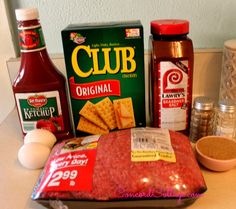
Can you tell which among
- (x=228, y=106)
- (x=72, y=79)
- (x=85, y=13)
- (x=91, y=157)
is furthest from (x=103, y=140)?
(x=85, y=13)

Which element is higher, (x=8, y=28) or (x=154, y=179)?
(x=8, y=28)

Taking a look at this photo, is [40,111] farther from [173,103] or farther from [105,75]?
[173,103]

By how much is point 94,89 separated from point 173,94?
16cm

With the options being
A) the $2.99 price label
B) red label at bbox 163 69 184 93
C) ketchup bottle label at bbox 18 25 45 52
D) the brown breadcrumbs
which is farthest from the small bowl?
ketchup bottle label at bbox 18 25 45 52

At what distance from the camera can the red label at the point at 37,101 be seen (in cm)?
57

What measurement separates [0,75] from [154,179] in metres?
0.55

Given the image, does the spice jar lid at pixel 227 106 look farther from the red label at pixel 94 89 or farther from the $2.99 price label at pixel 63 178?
the $2.99 price label at pixel 63 178

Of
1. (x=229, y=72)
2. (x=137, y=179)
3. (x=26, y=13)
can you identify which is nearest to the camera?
(x=137, y=179)

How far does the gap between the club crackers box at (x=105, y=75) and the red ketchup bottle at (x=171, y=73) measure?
0.11 ft

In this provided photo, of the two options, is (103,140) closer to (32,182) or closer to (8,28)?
(32,182)

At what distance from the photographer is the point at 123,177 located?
16.2 inches

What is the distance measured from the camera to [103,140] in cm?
49

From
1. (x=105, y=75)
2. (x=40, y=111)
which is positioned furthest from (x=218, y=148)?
(x=40, y=111)

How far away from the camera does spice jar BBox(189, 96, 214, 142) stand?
1.82 ft
